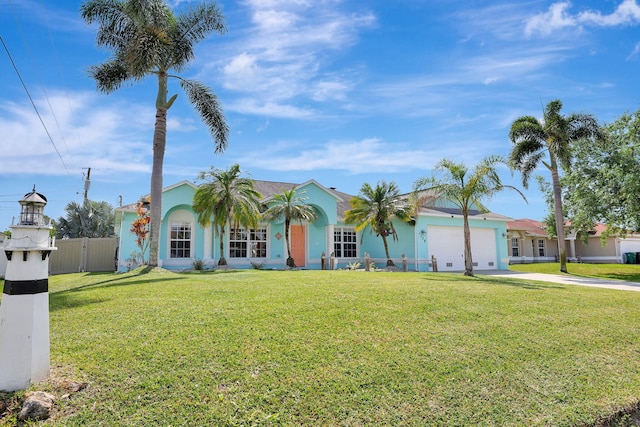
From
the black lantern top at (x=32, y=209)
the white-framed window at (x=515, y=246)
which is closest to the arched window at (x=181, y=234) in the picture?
the black lantern top at (x=32, y=209)

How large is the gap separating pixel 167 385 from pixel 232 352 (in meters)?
0.92

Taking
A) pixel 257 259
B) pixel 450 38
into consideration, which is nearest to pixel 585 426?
pixel 450 38

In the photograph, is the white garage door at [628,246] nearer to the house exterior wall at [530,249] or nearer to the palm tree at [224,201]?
the house exterior wall at [530,249]

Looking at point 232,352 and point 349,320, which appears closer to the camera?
point 232,352

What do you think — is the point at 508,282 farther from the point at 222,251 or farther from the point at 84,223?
the point at 84,223

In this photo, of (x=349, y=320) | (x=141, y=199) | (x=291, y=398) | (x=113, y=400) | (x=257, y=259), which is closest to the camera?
(x=113, y=400)

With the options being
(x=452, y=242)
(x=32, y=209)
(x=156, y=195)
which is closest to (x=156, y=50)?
(x=156, y=195)

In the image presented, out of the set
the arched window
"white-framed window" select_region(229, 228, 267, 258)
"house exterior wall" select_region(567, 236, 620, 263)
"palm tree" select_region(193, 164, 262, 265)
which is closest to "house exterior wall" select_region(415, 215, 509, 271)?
"white-framed window" select_region(229, 228, 267, 258)

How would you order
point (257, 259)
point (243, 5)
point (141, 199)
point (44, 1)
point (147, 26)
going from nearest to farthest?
1. point (243, 5)
2. point (44, 1)
3. point (147, 26)
4. point (141, 199)
5. point (257, 259)

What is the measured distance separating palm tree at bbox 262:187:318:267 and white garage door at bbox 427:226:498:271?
816 cm

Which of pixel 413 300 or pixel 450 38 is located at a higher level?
pixel 450 38

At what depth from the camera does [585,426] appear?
4441 mm

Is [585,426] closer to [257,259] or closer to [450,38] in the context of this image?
[450,38]

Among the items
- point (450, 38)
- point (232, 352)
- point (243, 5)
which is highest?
point (243, 5)
